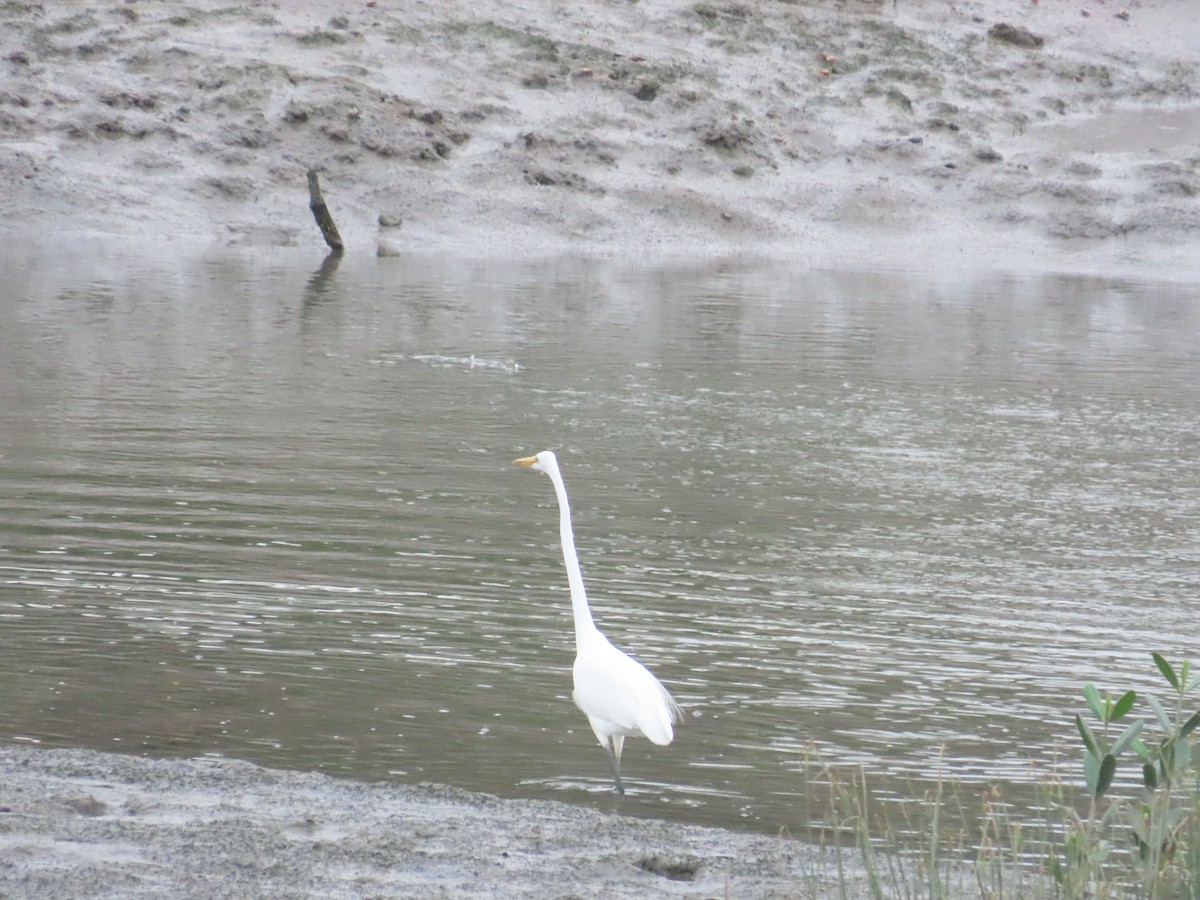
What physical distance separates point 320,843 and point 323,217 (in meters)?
24.4

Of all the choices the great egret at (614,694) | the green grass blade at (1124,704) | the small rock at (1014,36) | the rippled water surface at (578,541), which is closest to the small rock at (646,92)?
the small rock at (1014,36)

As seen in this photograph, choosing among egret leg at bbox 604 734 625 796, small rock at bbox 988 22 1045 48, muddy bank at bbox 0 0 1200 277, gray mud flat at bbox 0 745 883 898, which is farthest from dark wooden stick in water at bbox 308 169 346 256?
gray mud flat at bbox 0 745 883 898

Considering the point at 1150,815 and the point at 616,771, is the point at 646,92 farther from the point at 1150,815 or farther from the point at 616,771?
the point at 1150,815

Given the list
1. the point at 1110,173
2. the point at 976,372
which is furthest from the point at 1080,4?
the point at 976,372

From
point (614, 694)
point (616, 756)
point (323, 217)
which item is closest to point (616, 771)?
point (616, 756)

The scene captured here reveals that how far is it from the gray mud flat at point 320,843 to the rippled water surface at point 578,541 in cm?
43

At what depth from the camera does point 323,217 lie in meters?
29.0

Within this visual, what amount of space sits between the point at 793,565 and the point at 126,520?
11.5ft

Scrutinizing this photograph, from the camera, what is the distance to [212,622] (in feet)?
26.2

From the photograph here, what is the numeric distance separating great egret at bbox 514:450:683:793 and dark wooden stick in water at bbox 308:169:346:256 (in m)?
22.8

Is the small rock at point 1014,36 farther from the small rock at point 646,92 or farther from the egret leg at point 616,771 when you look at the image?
the egret leg at point 616,771

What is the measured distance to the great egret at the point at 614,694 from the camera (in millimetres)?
6000

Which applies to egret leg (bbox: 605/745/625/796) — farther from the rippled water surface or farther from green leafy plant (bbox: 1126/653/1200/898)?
green leafy plant (bbox: 1126/653/1200/898)

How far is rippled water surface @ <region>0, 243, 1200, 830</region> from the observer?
683cm
